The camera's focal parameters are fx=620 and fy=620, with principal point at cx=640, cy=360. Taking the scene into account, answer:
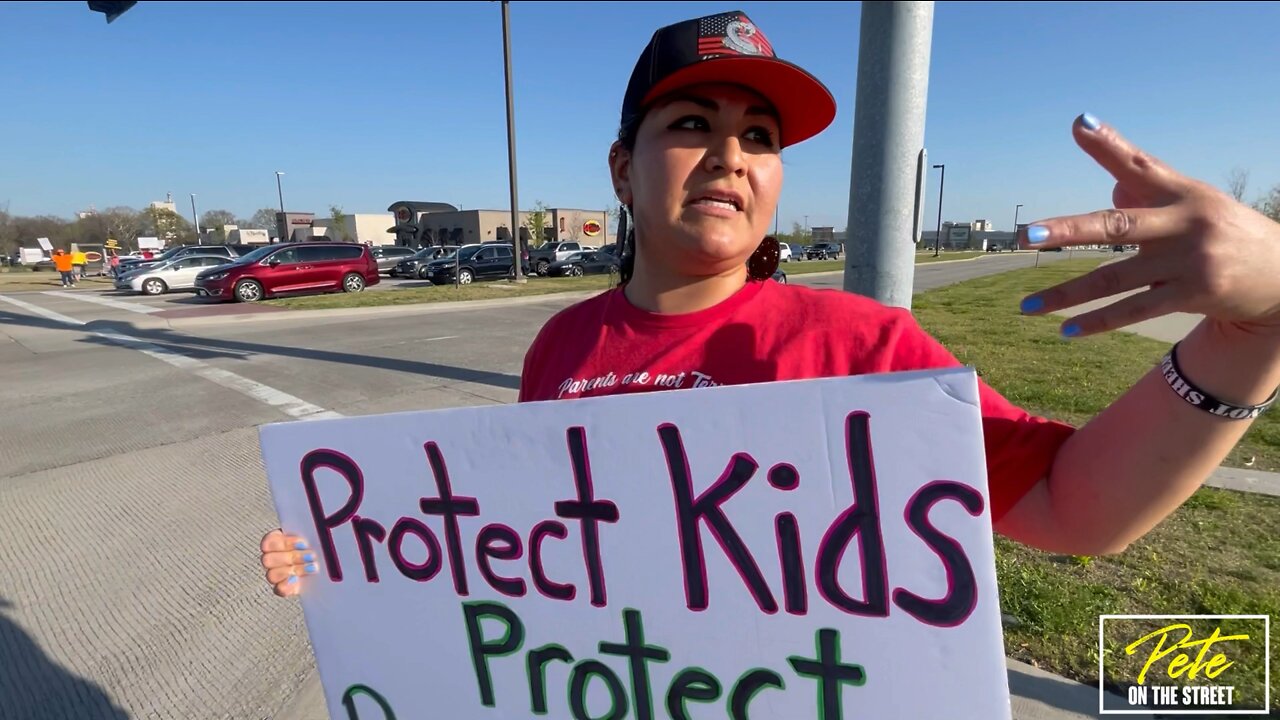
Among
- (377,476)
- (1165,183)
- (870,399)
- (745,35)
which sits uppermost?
(745,35)

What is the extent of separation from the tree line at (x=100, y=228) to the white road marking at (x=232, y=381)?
63619mm

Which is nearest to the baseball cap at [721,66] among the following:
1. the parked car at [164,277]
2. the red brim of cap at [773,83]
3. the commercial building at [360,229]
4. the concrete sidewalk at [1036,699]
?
the red brim of cap at [773,83]

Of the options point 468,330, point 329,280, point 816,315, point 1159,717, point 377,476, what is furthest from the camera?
point 329,280

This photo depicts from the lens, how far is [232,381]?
6.88 m

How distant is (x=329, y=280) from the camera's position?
17594 mm

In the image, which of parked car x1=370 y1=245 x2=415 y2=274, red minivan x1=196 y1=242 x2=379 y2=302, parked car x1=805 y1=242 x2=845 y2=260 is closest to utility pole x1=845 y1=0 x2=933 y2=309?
red minivan x1=196 y1=242 x2=379 y2=302

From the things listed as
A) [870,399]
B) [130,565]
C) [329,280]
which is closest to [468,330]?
[130,565]

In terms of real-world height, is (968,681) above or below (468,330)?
above

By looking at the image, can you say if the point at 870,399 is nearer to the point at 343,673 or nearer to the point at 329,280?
the point at 343,673

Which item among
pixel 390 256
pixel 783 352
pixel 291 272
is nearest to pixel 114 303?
pixel 291 272

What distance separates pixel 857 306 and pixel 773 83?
47 centimetres

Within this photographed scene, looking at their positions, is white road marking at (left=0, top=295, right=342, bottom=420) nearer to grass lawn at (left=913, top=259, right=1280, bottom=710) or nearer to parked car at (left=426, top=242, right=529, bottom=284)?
grass lawn at (left=913, top=259, right=1280, bottom=710)

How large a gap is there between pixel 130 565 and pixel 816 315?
11.9ft

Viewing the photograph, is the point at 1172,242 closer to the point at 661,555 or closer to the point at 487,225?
the point at 661,555
